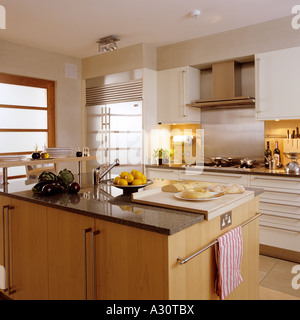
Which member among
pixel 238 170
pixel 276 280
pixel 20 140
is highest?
pixel 20 140

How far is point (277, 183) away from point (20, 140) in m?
3.55

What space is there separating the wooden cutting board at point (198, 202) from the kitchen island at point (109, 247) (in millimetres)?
34

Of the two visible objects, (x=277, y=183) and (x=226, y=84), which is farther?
(x=226, y=84)

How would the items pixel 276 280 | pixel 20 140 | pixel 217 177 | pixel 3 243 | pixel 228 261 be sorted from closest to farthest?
pixel 228 261 < pixel 3 243 < pixel 276 280 < pixel 217 177 < pixel 20 140

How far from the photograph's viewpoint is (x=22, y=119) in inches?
181

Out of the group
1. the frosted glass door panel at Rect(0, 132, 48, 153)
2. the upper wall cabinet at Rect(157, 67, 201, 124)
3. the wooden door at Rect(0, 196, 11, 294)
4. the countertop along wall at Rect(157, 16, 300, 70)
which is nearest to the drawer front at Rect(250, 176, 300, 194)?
the upper wall cabinet at Rect(157, 67, 201, 124)

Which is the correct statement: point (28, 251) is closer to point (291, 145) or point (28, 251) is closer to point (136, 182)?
point (136, 182)

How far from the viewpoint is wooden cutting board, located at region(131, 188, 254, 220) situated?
1.55 m

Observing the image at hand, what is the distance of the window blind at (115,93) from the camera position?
14.7 feet

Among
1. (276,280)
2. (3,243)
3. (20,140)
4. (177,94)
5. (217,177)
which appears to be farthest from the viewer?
(20,140)

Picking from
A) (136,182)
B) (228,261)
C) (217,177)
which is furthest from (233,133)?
(228,261)

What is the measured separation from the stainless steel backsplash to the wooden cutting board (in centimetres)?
224

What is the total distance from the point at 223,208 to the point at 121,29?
9.90ft

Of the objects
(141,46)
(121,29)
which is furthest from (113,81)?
(121,29)
